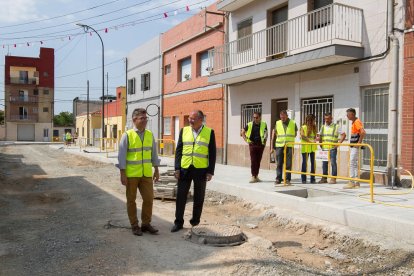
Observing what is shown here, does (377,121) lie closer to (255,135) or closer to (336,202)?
(255,135)

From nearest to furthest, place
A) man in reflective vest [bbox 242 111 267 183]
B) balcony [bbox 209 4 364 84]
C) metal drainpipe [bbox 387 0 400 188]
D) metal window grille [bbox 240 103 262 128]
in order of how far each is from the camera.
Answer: metal drainpipe [bbox 387 0 400 188] < man in reflective vest [bbox 242 111 267 183] < balcony [bbox 209 4 364 84] < metal window grille [bbox 240 103 262 128]

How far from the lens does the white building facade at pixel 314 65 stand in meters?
10.2

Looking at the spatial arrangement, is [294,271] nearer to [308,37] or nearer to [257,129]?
[257,129]

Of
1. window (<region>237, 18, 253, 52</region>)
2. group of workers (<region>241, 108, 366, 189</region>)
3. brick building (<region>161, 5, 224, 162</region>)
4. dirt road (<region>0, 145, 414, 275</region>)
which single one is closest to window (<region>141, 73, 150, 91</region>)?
brick building (<region>161, 5, 224, 162</region>)

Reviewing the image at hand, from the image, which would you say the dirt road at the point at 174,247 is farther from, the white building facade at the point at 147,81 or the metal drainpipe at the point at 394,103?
the white building facade at the point at 147,81

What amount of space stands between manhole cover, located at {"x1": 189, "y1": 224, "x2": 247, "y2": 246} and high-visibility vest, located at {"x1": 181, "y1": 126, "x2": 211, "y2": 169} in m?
0.95

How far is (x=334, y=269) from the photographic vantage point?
17.0 feet

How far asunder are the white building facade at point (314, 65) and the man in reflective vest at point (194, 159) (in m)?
5.53

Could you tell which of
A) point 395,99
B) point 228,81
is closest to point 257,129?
point 395,99

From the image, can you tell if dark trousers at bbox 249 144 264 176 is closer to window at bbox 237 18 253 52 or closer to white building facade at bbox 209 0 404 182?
white building facade at bbox 209 0 404 182

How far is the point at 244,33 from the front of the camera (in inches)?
637

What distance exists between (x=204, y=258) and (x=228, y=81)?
38.7 feet

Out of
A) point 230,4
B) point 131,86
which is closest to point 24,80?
point 131,86

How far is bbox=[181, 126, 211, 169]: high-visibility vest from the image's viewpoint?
622 cm
